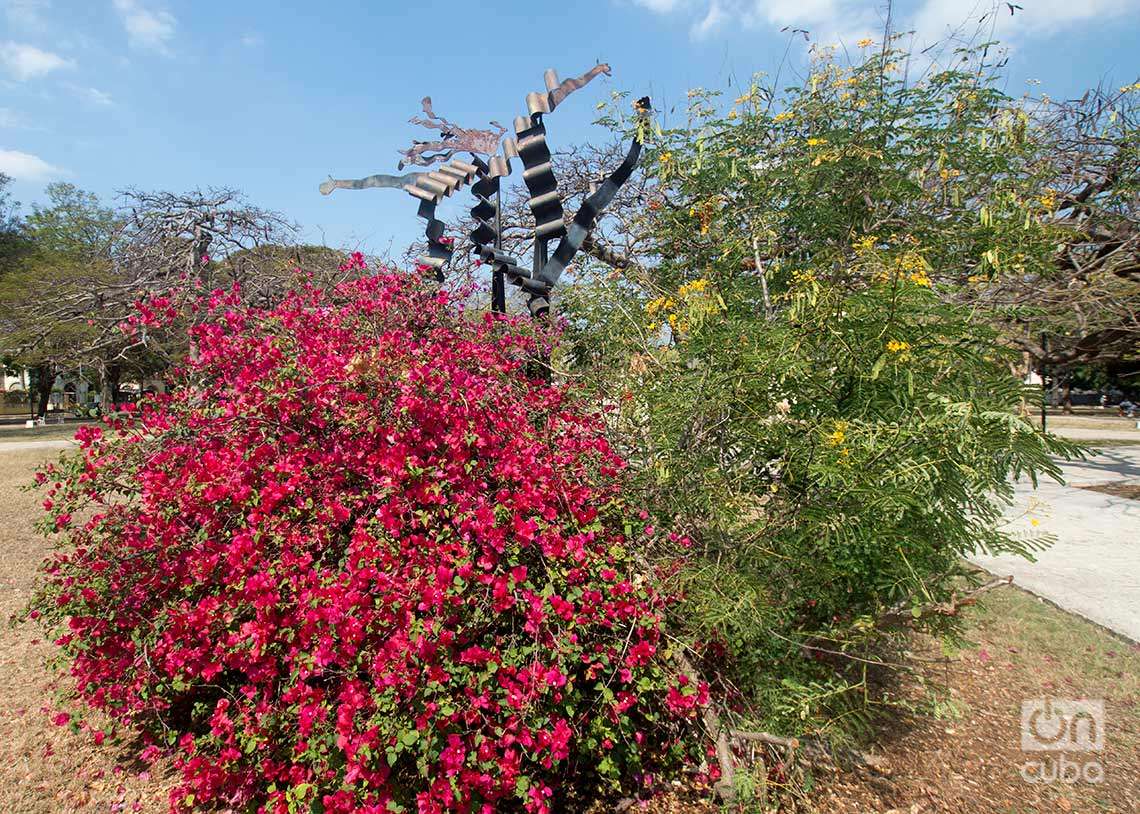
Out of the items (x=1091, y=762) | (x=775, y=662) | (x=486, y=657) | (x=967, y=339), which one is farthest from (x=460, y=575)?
(x=1091, y=762)

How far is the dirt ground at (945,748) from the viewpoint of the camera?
2883 mm

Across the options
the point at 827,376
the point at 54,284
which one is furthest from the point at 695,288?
the point at 54,284

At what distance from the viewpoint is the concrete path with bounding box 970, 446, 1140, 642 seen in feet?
17.0

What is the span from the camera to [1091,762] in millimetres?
3195

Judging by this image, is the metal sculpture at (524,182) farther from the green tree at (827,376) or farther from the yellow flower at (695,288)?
the yellow flower at (695,288)

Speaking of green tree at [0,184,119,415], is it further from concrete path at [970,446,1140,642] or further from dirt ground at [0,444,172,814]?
concrete path at [970,446,1140,642]

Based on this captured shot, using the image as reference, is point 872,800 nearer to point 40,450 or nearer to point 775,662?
point 775,662

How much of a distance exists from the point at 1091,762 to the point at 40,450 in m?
18.3

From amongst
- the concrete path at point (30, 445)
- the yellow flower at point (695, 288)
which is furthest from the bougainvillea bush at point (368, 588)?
the concrete path at point (30, 445)

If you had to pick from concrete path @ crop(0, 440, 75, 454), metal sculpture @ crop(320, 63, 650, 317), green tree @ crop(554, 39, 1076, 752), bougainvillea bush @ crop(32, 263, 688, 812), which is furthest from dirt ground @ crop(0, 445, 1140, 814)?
concrete path @ crop(0, 440, 75, 454)

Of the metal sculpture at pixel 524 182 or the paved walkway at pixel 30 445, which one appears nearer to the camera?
the metal sculpture at pixel 524 182

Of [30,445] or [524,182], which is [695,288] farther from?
[30,445]

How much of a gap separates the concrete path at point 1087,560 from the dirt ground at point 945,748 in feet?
2.29

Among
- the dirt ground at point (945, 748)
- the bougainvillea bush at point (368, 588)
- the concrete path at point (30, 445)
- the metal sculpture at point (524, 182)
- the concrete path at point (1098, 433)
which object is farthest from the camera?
the concrete path at point (1098, 433)
